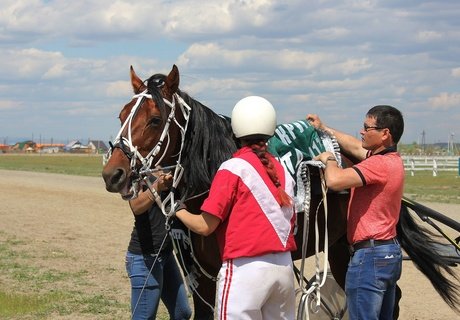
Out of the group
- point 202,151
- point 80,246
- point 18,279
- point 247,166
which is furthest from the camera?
point 80,246

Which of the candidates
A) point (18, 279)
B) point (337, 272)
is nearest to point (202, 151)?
point (337, 272)

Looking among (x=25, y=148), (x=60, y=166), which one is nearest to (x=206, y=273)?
(x=60, y=166)

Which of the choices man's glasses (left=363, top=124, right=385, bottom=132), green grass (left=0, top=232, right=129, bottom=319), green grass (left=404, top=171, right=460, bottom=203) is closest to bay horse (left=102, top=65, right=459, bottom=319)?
man's glasses (left=363, top=124, right=385, bottom=132)

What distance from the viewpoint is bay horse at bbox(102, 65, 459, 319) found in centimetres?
453

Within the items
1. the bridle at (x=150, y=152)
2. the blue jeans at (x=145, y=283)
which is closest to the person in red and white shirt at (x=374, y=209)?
the bridle at (x=150, y=152)

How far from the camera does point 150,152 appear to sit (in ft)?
15.2

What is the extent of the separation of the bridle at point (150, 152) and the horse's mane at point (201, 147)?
0.06 m

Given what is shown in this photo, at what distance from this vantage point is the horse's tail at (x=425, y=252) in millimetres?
5922

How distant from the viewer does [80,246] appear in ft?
42.3

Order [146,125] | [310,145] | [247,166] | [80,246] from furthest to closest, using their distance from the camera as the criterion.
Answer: [80,246] < [310,145] < [146,125] < [247,166]

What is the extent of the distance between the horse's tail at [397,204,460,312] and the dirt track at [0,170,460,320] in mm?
1755

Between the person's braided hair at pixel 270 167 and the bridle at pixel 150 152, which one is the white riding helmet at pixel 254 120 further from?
the bridle at pixel 150 152

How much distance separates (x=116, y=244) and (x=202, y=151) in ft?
27.7

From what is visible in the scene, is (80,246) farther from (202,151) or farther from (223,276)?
(223,276)
